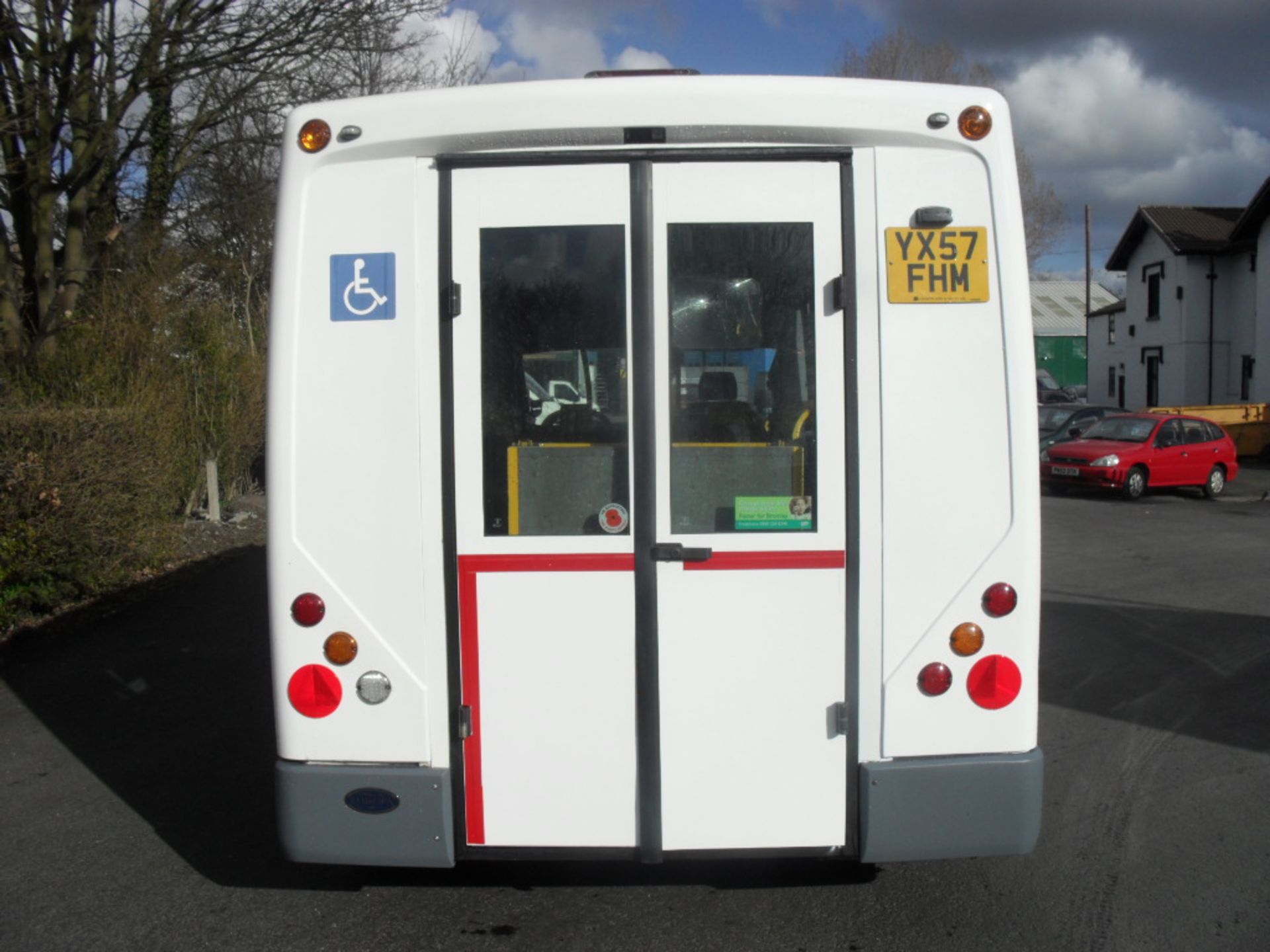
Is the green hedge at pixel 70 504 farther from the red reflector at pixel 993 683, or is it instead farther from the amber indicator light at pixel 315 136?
the red reflector at pixel 993 683

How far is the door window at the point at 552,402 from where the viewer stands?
347 centimetres

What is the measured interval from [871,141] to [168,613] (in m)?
7.89

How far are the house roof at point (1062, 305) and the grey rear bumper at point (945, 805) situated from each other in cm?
6655

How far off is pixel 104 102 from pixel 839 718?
1318 centimetres

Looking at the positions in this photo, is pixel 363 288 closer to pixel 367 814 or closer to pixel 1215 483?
pixel 367 814

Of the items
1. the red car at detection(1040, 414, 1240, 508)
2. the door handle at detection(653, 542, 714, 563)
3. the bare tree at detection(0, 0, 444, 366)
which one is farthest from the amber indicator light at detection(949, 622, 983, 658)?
the red car at detection(1040, 414, 1240, 508)

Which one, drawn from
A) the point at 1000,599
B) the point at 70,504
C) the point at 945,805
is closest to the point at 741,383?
the point at 1000,599

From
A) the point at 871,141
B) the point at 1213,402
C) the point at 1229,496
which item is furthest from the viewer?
the point at 1213,402

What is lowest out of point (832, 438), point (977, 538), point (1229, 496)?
point (1229, 496)

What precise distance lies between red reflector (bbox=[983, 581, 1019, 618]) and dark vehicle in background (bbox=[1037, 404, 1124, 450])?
21176mm

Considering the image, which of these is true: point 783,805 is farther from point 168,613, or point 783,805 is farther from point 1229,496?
point 1229,496

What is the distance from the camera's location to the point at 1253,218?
3434cm

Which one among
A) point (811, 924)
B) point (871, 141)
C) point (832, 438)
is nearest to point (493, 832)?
point (811, 924)

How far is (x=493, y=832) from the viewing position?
3576 millimetres
